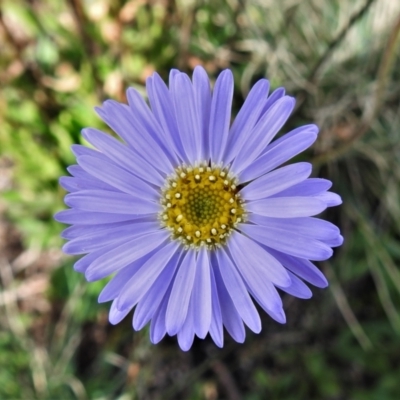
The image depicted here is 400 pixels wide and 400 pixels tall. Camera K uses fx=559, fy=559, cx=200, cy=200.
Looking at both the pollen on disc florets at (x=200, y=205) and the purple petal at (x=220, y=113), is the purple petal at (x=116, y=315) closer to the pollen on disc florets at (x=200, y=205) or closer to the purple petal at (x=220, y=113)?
the pollen on disc florets at (x=200, y=205)

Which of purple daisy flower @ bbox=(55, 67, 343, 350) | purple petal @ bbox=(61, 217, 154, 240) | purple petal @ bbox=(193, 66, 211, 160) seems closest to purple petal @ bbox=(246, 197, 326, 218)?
purple daisy flower @ bbox=(55, 67, 343, 350)

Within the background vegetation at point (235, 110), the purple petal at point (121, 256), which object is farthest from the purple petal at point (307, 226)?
the background vegetation at point (235, 110)

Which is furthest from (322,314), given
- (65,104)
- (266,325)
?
(65,104)

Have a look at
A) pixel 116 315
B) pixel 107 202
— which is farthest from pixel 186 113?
pixel 116 315

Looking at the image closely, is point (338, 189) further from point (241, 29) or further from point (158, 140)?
point (158, 140)

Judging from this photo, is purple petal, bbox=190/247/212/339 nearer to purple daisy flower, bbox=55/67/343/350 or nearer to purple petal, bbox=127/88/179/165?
purple daisy flower, bbox=55/67/343/350

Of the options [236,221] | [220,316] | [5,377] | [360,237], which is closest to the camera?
[220,316]

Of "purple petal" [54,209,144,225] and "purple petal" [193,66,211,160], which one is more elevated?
"purple petal" [193,66,211,160]
